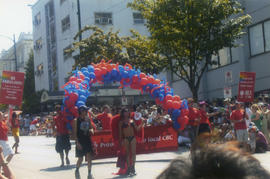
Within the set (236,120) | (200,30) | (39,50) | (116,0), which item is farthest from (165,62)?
(39,50)

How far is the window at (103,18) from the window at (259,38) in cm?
1999

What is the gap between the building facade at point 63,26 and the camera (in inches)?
1641

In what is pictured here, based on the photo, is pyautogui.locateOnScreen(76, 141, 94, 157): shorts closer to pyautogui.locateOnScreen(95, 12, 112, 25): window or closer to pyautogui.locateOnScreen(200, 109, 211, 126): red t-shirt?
pyautogui.locateOnScreen(200, 109, 211, 126): red t-shirt

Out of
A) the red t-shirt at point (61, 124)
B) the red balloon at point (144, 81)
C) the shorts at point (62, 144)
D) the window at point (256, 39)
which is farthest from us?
the window at point (256, 39)

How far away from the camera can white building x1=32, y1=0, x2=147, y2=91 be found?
4175cm

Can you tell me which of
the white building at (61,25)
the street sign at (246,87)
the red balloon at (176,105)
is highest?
the white building at (61,25)

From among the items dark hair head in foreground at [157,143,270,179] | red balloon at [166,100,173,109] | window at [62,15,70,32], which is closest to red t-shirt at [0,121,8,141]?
red balloon at [166,100,173,109]

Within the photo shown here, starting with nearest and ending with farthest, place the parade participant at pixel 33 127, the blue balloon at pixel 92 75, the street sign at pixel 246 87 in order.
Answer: the street sign at pixel 246 87 < the blue balloon at pixel 92 75 < the parade participant at pixel 33 127

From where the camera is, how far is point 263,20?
22.7 m

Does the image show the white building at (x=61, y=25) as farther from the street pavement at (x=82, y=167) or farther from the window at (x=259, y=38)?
the street pavement at (x=82, y=167)

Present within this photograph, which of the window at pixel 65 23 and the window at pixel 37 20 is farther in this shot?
the window at pixel 37 20

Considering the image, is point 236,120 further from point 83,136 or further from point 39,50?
point 39,50

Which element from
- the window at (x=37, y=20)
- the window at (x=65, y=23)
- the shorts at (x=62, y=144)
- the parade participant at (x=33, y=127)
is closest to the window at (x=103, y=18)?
the window at (x=65, y=23)

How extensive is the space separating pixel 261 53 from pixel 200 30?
420 cm
